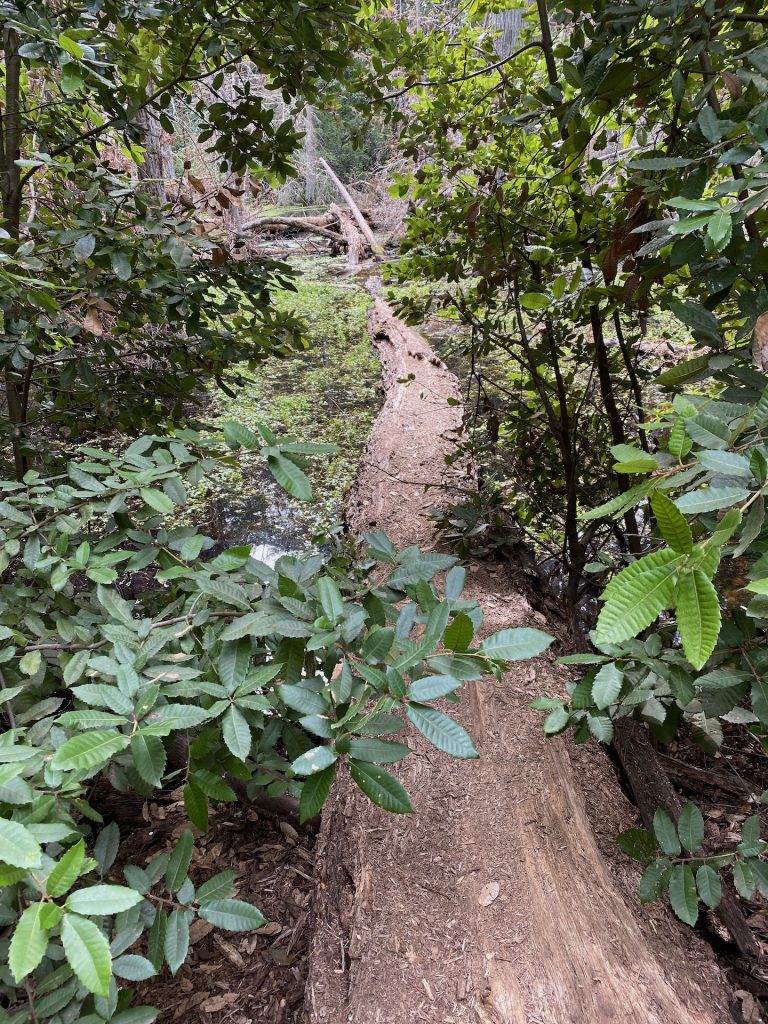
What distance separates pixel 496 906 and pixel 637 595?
3.31 feet

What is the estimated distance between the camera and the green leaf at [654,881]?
96 cm

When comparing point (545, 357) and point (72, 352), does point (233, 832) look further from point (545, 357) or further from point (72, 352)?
point (545, 357)

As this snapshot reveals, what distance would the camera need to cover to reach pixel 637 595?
1.61 ft

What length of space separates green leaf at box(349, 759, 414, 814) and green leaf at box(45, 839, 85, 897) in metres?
0.31

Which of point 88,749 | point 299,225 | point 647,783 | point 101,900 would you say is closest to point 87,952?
point 101,900

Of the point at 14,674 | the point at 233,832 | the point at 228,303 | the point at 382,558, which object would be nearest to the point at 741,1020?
the point at 382,558

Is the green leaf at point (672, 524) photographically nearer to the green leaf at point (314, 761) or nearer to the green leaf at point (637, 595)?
the green leaf at point (637, 595)

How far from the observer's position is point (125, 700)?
72cm

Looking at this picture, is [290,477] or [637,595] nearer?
[637,595]

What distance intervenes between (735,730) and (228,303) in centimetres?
231

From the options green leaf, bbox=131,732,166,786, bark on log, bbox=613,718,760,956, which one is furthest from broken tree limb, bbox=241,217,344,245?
green leaf, bbox=131,732,166,786

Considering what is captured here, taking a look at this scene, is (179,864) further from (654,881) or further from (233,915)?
(654,881)

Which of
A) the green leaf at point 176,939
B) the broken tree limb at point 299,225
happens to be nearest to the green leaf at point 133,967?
the green leaf at point 176,939

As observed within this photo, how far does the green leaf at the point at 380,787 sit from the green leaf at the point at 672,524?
43 cm
